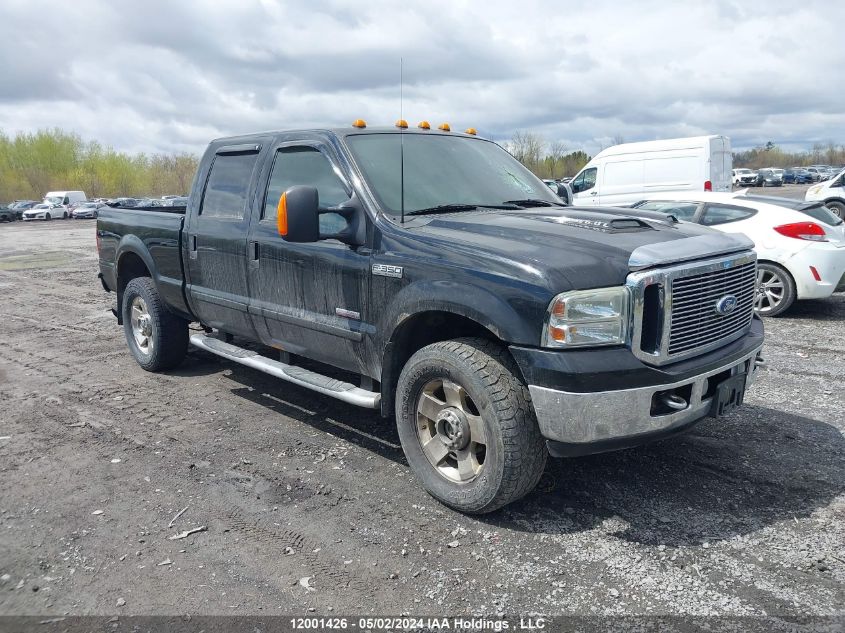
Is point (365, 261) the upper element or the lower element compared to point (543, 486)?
upper

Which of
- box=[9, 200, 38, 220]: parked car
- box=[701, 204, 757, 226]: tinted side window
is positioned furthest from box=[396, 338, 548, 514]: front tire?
box=[9, 200, 38, 220]: parked car

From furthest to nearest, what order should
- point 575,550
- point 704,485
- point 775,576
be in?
point 704,485 → point 575,550 → point 775,576

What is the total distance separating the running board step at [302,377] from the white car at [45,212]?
159ft

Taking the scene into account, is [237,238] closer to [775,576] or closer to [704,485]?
[704,485]

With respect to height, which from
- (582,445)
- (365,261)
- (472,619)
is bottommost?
(472,619)

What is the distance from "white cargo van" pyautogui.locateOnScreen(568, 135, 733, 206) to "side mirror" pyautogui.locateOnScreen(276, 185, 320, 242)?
470 inches

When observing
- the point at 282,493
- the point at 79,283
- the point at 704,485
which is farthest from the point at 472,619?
the point at 79,283

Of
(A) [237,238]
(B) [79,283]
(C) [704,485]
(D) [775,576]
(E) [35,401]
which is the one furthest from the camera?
(B) [79,283]

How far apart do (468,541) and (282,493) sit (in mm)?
1182

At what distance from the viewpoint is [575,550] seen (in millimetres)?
3254

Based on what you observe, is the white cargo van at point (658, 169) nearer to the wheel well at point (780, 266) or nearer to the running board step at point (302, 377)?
the wheel well at point (780, 266)

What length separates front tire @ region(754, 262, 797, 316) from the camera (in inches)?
327

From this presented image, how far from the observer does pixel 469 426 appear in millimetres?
3518

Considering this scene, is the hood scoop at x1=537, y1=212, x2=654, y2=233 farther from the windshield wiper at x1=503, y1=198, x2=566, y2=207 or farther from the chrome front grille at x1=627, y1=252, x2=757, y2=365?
the windshield wiper at x1=503, y1=198, x2=566, y2=207
